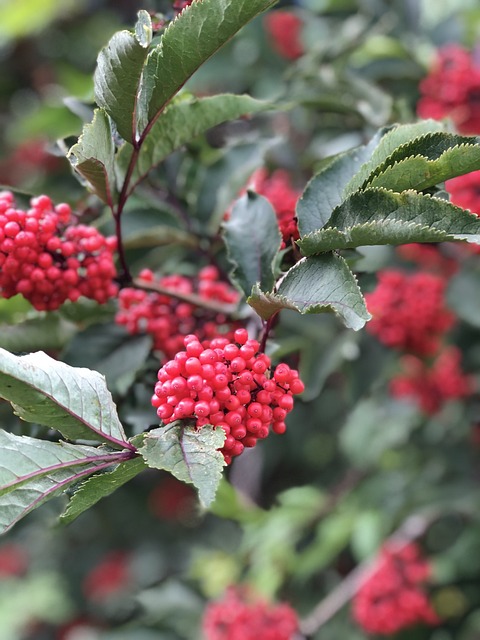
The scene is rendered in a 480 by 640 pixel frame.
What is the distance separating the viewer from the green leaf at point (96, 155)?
39.1 inches

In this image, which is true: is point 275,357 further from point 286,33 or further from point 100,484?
point 286,33

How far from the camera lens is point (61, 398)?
3.08 feet

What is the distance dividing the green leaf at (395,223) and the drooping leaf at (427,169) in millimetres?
40

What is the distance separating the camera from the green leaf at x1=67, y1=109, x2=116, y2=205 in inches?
39.1

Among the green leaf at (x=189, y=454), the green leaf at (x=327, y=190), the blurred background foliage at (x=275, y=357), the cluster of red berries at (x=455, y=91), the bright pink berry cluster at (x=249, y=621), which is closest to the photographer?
the green leaf at (x=189, y=454)

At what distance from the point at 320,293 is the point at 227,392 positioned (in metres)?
0.18

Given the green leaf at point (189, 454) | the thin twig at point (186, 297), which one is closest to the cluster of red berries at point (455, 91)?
the thin twig at point (186, 297)

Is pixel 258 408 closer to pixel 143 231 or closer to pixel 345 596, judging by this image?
pixel 143 231

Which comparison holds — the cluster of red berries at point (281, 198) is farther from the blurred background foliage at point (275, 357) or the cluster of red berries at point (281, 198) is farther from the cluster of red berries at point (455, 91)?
the cluster of red berries at point (455, 91)

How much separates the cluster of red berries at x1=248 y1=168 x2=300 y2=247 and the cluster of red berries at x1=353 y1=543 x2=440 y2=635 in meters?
1.21

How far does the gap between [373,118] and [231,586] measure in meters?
1.67

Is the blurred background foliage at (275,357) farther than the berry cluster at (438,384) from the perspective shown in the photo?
No

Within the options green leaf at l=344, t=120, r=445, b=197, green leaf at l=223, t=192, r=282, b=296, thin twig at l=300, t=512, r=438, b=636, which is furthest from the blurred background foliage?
green leaf at l=344, t=120, r=445, b=197

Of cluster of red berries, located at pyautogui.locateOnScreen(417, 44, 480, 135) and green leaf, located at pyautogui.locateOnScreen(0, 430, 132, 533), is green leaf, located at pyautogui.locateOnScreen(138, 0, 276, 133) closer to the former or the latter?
green leaf, located at pyautogui.locateOnScreen(0, 430, 132, 533)
